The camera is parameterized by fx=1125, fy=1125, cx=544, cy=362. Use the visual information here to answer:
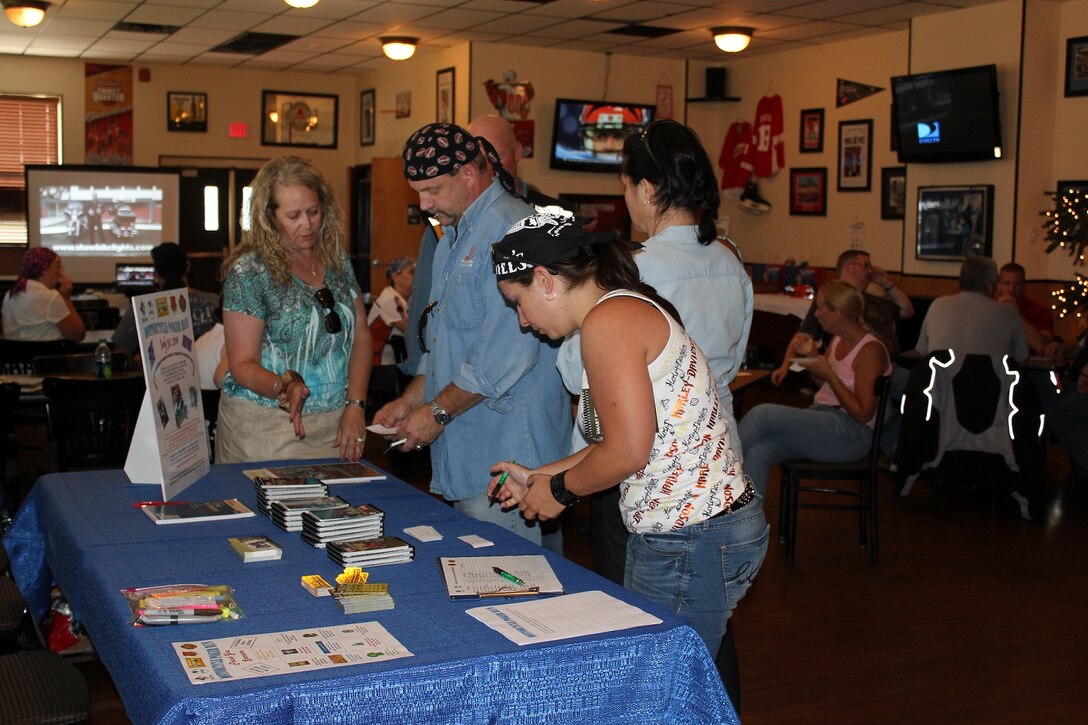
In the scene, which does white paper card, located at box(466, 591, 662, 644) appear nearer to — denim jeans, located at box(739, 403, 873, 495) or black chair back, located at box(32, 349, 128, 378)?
denim jeans, located at box(739, 403, 873, 495)

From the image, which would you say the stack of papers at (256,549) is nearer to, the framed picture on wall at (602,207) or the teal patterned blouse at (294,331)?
the teal patterned blouse at (294,331)

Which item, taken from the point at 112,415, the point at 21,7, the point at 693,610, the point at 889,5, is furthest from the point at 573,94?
the point at 693,610

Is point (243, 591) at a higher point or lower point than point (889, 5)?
lower

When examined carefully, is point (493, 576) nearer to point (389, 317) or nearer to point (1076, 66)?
point (389, 317)

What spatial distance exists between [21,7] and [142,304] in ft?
25.9

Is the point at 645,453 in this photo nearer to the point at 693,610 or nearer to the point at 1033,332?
the point at 693,610

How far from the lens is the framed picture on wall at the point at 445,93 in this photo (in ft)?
37.9

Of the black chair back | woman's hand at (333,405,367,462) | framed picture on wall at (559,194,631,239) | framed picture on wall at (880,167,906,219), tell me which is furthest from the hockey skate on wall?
woman's hand at (333,405,367,462)

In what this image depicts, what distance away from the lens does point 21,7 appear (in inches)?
372

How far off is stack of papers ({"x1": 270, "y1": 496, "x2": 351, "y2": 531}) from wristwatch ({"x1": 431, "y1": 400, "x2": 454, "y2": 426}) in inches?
13.1

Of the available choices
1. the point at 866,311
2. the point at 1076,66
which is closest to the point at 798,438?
the point at 866,311

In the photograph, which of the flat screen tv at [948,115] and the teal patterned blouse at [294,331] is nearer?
the teal patterned blouse at [294,331]

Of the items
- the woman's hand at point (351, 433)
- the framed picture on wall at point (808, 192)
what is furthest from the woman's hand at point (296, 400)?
the framed picture on wall at point (808, 192)

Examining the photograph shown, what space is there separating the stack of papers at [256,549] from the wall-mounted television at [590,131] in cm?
947
